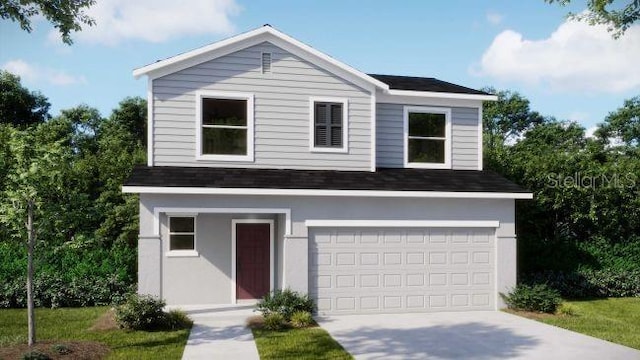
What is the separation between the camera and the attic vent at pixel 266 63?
53.6ft

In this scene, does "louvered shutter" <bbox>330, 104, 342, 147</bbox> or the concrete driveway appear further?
"louvered shutter" <bbox>330, 104, 342, 147</bbox>

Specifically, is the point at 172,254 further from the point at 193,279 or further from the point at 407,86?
the point at 407,86

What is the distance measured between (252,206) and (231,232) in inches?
102

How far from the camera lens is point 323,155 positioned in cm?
1652

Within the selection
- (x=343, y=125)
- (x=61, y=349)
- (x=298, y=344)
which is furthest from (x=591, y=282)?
(x=61, y=349)

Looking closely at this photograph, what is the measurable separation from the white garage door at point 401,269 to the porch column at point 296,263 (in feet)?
0.75

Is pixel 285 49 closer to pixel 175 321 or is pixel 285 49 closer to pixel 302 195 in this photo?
pixel 302 195

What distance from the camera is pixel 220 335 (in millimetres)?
12367

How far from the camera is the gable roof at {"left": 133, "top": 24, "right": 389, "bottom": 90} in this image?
15.6 meters

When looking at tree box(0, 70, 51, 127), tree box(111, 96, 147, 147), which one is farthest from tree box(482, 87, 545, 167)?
tree box(0, 70, 51, 127)

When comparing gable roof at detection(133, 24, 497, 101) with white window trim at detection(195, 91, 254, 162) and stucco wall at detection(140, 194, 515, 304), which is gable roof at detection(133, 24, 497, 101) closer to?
white window trim at detection(195, 91, 254, 162)

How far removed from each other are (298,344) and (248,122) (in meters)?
7.00

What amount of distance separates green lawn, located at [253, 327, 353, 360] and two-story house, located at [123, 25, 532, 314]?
2213 millimetres

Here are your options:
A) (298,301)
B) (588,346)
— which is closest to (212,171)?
(298,301)
